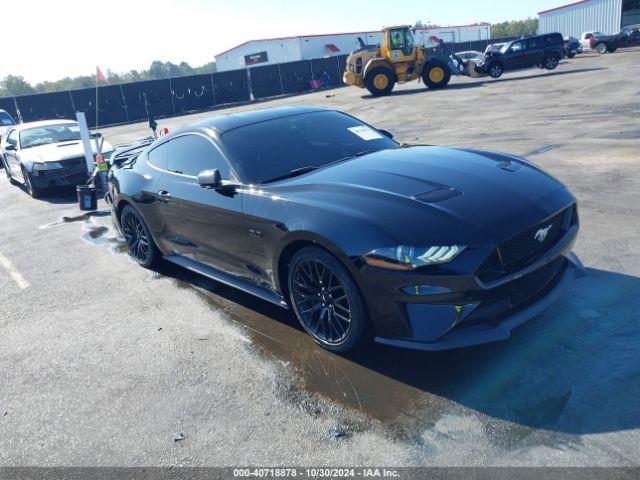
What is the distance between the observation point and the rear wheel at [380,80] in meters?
25.5

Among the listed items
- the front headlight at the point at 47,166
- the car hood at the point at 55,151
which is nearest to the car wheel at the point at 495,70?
the car hood at the point at 55,151

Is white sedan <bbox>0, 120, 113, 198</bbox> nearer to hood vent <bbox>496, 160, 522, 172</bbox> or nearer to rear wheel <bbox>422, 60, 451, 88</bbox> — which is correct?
hood vent <bbox>496, 160, 522, 172</bbox>

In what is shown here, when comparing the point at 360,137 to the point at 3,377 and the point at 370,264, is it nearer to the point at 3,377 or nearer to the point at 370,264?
the point at 370,264

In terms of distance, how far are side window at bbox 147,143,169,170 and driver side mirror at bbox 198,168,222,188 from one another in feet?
3.93

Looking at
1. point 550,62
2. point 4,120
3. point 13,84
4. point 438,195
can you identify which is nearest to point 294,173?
point 438,195

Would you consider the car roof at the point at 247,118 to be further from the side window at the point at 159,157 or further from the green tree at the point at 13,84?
the green tree at the point at 13,84

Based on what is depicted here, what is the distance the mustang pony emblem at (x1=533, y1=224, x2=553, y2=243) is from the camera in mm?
3451

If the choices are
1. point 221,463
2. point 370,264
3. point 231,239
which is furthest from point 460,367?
point 231,239

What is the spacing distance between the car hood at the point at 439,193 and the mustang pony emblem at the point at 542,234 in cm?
8

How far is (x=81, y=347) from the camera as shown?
448 cm

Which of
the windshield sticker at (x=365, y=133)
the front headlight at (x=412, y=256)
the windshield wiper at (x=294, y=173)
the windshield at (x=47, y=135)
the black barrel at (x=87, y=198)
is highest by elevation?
the windshield sticker at (x=365, y=133)

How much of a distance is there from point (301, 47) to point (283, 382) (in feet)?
198

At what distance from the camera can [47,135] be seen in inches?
492

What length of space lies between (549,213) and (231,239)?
2344 mm
